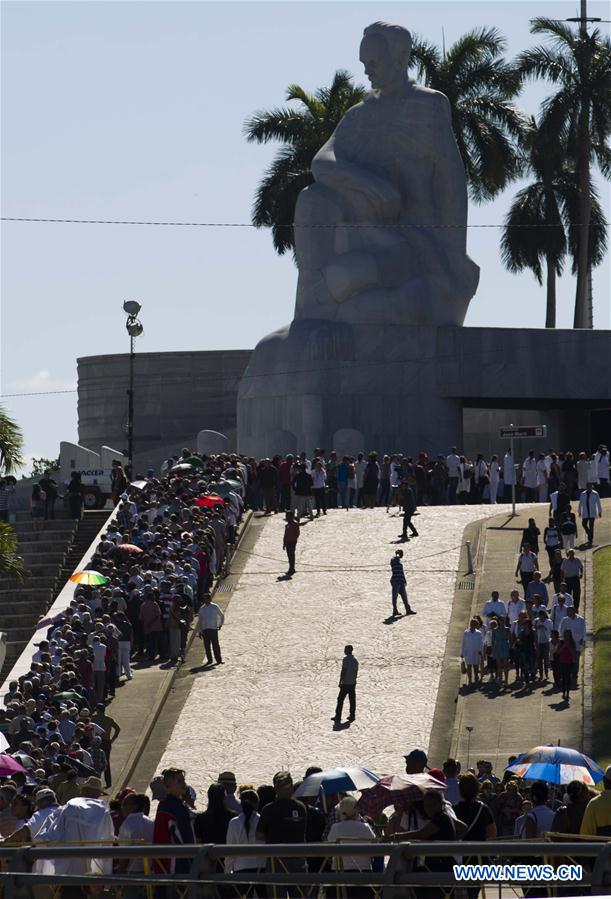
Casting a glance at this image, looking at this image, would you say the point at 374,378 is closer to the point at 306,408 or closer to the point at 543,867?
the point at 306,408

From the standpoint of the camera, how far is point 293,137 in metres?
52.2

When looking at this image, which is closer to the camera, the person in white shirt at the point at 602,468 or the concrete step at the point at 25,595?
the concrete step at the point at 25,595

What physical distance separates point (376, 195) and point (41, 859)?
1310 inches

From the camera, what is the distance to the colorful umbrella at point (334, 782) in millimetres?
14852

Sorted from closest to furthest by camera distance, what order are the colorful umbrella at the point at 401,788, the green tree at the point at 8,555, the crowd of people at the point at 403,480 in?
the colorful umbrella at the point at 401,788, the green tree at the point at 8,555, the crowd of people at the point at 403,480

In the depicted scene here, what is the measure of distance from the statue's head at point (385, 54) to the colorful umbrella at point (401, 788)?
3056 centimetres

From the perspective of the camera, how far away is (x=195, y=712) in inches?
973

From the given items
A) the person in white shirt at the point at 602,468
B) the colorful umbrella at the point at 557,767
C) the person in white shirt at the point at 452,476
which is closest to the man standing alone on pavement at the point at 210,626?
the colorful umbrella at the point at 557,767

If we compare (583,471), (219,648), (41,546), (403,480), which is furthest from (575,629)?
(41,546)

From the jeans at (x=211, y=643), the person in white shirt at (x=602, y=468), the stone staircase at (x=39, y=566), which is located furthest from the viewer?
the person in white shirt at (x=602, y=468)

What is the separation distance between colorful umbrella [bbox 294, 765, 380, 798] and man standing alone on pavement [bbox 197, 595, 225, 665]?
1123 centimetres

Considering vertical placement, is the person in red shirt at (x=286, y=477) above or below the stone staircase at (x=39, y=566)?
above

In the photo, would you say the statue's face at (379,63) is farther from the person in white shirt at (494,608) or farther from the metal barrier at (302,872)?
the metal barrier at (302,872)

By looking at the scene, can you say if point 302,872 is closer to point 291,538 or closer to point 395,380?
point 291,538
